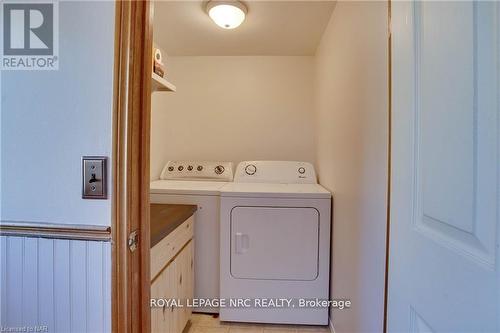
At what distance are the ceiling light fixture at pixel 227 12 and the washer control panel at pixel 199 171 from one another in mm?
1306

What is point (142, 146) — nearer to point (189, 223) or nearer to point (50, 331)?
point (50, 331)

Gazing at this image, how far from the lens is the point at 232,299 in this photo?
6.67 feet

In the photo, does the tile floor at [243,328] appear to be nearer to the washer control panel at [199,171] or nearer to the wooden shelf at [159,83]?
the washer control panel at [199,171]

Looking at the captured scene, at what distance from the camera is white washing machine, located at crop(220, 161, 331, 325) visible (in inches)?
78.0

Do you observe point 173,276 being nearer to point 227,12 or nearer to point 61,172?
point 61,172

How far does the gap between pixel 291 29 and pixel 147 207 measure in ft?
6.77

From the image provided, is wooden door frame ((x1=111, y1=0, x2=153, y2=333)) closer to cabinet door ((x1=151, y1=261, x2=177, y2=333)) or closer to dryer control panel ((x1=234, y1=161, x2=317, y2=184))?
cabinet door ((x1=151, y1=261, x2=177, y2=333))

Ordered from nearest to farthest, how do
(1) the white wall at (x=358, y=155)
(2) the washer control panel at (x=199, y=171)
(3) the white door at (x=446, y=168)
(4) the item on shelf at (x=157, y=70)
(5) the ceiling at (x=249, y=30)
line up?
(3) the white door at (x=446, y=168) → (1) the white wall at (x=358, y=155) → (4) the item on shelf at (x=157, y=70) → (5) the ceiling at (x=249, y=30) → (2) the washer control panel at (x=199, y=171)

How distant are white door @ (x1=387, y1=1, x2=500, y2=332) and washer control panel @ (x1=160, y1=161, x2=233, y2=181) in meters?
2.05

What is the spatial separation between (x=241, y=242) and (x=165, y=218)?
66 centimetres

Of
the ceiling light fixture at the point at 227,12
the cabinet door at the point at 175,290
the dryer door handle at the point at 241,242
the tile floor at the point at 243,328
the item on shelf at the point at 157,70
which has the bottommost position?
the tile floor at the point at 243,328

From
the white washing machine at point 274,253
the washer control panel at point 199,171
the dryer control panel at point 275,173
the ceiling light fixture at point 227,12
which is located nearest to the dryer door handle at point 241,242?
the white washing machine at point 274,253

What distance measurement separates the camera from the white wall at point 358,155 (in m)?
1.06

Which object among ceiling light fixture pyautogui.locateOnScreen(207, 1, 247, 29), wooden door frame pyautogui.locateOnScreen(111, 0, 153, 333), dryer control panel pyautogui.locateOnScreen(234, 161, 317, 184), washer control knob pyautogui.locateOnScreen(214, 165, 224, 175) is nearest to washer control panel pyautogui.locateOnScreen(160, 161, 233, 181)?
washer control knob pyautogui.locateOnScreen(214, 165, 224, 175)
